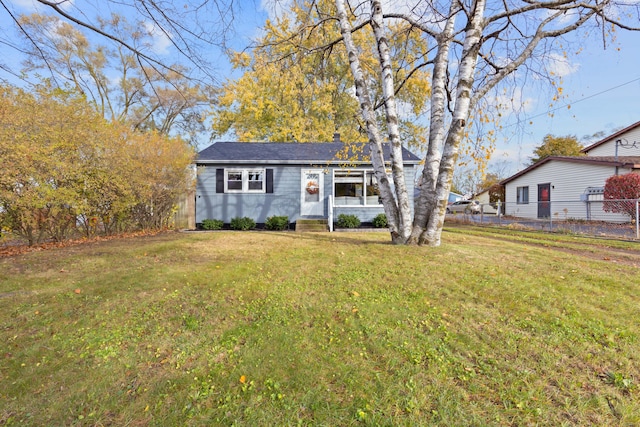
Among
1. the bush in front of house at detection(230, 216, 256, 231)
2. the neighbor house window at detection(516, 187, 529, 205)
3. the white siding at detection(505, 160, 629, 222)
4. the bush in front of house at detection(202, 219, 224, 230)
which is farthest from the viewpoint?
the neighbor house window at detection(516, 187, 529, 205)

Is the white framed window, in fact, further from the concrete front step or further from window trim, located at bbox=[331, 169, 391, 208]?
window trim, located at bbox=[331, 169, 391, 208]

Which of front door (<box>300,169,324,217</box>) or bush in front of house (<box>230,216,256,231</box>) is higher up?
front door (<box>300,169,324,217</box>)

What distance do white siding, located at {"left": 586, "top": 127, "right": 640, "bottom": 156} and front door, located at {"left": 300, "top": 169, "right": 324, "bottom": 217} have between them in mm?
19399

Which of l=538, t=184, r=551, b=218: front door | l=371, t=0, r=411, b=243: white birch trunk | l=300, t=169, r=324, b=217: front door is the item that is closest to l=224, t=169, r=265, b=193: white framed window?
l=300, t=169, r=324, b=217: front door

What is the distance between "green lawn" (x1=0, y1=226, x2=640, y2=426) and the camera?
1.87 meters

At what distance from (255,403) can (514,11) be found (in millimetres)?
8257

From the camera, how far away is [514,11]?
19.9 feet

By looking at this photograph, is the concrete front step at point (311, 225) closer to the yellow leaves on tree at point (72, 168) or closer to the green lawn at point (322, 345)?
the yellow leaves on tree at point (72, 168)

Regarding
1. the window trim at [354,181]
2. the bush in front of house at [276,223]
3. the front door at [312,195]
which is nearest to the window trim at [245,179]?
the bush in front of house at [276,223]

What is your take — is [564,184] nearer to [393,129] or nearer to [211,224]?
[393,129]

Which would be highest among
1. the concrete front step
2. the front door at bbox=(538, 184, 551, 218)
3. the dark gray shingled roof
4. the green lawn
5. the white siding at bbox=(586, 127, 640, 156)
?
the white siding at bbox=(586, 127, 640, 156)

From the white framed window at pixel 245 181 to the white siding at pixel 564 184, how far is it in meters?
11.4

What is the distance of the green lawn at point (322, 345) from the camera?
6.14ft

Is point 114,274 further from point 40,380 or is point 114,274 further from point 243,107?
point 243,107
